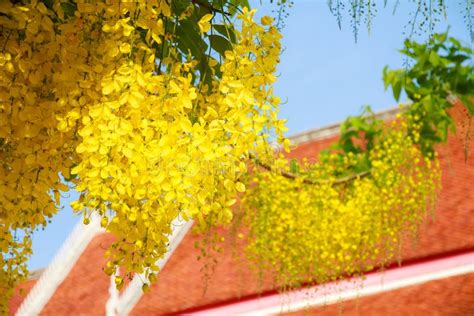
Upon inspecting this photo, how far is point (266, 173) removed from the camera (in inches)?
249

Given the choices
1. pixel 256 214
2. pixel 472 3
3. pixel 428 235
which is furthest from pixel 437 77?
pixel 472 3

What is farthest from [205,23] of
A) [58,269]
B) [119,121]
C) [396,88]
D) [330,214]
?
[58,269]

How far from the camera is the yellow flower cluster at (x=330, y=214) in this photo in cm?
620

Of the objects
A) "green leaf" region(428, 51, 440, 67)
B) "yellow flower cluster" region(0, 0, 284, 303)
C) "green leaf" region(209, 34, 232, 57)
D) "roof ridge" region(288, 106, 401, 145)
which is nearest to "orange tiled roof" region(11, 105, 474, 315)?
"roof ridge" region(288, 106, 401, 145)

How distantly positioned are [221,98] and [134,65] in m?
0.33

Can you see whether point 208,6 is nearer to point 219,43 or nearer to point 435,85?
point 219,43

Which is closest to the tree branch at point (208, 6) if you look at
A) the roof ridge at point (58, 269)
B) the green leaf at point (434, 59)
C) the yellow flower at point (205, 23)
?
the yellow flower at point (205, 23)

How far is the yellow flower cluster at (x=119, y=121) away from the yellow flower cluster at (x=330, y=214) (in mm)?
4170

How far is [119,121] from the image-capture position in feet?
5.91

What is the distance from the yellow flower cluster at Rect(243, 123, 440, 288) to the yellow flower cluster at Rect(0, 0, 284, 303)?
4170 mm

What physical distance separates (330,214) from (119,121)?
15.0 ft

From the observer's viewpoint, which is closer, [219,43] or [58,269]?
[219,43]

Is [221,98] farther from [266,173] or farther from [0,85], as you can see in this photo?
[266,173]

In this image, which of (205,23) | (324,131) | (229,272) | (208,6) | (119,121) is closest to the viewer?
(119,121)
